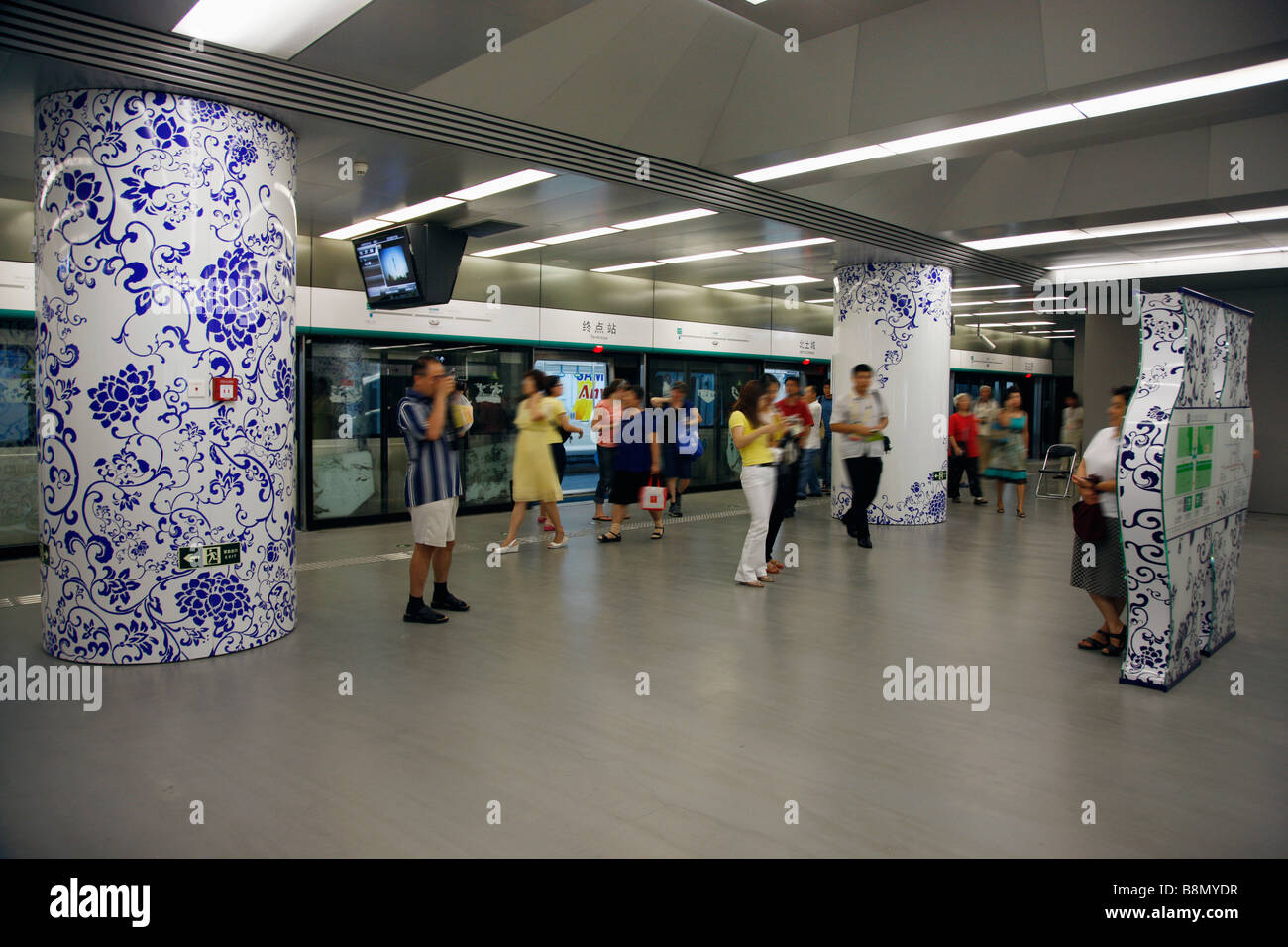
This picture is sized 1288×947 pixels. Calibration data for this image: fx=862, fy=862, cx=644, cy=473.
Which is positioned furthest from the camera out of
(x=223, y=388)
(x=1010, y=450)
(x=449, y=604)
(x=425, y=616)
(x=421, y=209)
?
(x=1010, y=450)

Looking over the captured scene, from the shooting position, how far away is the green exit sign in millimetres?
4820

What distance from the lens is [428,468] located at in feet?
18.0

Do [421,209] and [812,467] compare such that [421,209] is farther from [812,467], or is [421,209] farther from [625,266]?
[812,467]

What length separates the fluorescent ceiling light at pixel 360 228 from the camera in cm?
867

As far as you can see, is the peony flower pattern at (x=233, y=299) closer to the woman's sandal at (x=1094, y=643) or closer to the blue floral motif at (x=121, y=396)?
the blue floral motif at (x=121, y=396)

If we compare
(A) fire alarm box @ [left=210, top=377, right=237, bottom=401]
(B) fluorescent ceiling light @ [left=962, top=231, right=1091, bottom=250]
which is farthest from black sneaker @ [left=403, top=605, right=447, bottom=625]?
A: (B) fluorescent ceiling light @ [left=962, top=231, right=1091, bottom=250]

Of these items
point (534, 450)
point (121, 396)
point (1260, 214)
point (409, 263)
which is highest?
point (1260, 214)

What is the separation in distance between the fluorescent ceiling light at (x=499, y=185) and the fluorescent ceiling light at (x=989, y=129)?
8.88 feet

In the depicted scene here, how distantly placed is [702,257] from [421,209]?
3.90 meters

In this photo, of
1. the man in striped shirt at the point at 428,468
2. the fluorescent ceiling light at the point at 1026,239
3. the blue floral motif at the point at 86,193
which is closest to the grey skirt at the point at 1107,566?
the man in striped shirt at the point at 428,468

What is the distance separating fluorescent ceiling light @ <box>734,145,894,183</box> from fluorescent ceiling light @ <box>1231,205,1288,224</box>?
4.23m

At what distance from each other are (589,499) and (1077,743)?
31.7ft

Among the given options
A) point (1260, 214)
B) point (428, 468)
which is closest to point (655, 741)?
point (428, 468)

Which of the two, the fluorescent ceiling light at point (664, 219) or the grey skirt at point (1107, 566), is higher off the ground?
the fluorescent ceiling light at point (664, 219)
